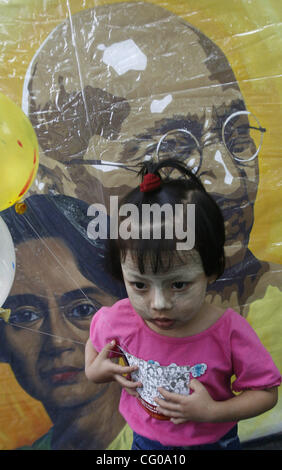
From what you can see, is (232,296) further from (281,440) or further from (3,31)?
(3,31)

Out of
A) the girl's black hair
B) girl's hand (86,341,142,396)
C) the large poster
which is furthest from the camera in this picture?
the large poster

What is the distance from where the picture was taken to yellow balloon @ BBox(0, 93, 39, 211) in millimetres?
849

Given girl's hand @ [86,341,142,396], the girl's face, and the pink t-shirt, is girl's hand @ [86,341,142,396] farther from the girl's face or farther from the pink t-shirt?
the girl's face

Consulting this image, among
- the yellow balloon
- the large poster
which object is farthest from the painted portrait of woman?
the yellow balloon

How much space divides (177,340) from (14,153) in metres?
0.51

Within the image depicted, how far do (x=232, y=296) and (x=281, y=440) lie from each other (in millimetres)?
492

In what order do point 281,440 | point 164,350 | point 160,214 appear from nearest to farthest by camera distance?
point 160,214 < point 164,350 < point 281,440

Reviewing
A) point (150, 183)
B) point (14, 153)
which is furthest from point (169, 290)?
point (14, 153)

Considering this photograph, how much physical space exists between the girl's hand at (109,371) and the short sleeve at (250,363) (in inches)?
8.6

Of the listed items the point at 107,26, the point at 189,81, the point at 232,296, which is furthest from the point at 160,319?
the point at 107,26

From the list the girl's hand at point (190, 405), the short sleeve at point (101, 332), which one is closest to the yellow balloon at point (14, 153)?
the short sleeve at point (101, 332)

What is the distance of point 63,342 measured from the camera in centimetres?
125

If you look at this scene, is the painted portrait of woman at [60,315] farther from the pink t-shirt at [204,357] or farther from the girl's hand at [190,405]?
the girl's hand at [190,405]

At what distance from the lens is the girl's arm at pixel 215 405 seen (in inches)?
34.6
